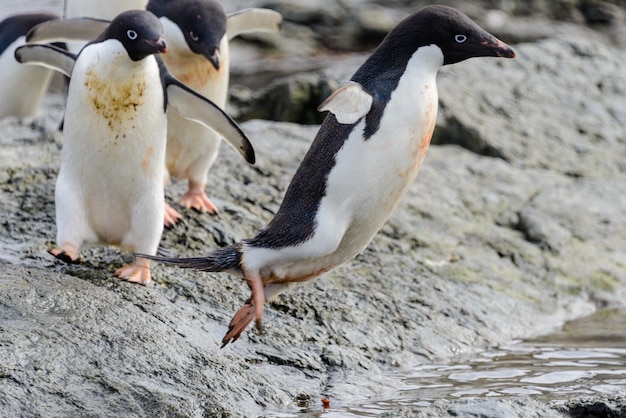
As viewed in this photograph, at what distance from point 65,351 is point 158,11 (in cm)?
249

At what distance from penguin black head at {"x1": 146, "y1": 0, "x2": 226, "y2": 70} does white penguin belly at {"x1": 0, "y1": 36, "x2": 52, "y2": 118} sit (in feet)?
11.8

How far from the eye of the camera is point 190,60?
5.91 metres

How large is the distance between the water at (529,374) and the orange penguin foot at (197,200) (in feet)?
4.70

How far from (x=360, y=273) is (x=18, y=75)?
4528 millimetres

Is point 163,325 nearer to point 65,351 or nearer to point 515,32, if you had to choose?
point 65,351

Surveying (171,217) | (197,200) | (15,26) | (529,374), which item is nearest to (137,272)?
(171,217)

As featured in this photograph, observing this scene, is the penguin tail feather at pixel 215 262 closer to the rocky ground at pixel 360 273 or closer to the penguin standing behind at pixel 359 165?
the penguin standing behind at pixel 359 165

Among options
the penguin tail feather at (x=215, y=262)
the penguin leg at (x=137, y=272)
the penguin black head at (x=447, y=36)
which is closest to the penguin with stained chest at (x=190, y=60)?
the penguin leg at (x=137, y=272)

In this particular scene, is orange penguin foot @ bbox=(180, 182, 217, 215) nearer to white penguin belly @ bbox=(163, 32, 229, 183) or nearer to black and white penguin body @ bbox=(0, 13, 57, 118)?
white penguin belly @ bbox=(163, 32, 229, 183)

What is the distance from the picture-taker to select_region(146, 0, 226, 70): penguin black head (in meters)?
5.70

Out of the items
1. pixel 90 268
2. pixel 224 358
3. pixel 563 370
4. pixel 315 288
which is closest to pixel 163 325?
pixel 224 358

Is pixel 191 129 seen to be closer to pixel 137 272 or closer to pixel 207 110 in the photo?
pixel 207 110

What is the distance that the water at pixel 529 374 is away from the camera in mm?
4418

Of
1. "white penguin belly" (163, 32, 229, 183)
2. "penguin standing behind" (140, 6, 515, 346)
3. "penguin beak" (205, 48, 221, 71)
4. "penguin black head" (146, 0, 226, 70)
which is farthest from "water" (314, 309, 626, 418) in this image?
"penguin black head" (146, 0, 226, 70)
